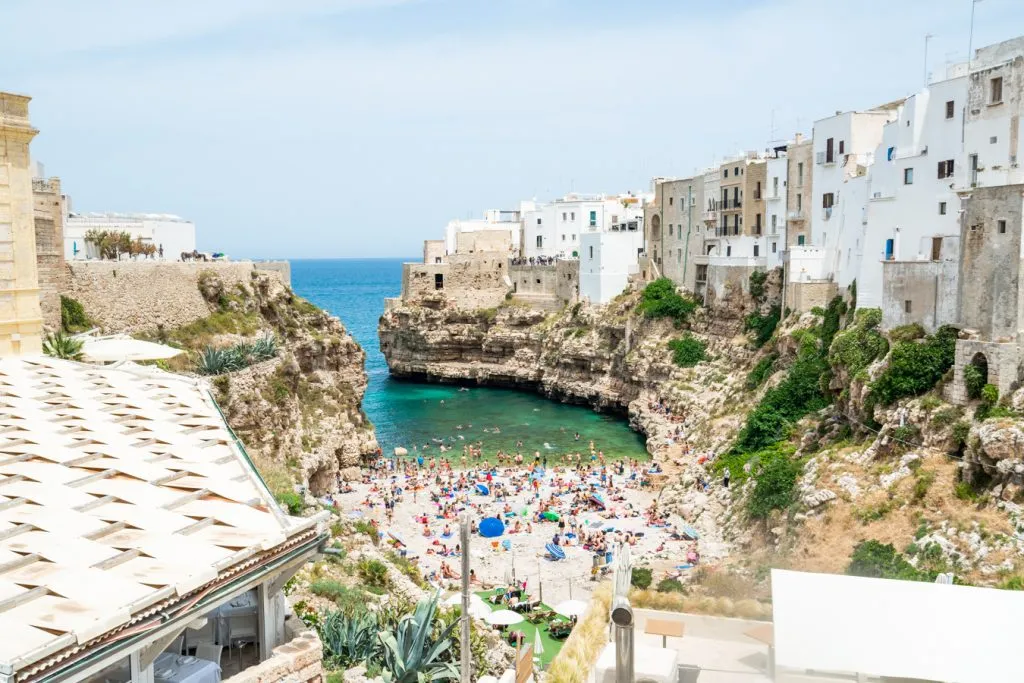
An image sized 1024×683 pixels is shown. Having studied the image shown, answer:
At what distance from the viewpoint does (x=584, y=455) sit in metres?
43.0

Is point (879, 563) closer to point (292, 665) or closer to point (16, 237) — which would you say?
point (292, 665)

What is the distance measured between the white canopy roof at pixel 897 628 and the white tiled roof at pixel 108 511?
4853 millimetres

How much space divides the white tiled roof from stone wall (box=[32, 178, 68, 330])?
15.8m

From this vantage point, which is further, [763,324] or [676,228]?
[676,228]

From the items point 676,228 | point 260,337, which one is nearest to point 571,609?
point 260,337

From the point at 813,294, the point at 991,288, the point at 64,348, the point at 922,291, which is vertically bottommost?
the point at 64,348

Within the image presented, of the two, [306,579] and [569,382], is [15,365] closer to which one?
[306,579]

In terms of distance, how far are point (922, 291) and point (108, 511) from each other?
2518cm

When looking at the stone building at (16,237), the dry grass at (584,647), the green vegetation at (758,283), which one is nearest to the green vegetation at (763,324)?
the green vegetation at (758,283)

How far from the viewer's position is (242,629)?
850cm

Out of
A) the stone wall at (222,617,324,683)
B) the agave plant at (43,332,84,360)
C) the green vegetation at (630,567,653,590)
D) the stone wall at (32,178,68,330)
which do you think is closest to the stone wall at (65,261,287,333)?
the stone wall at (32,178,68,330)

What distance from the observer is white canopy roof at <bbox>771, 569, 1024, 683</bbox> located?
317 inches

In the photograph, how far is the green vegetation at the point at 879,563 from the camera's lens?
18.9 metres

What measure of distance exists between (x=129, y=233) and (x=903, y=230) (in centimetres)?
3656
